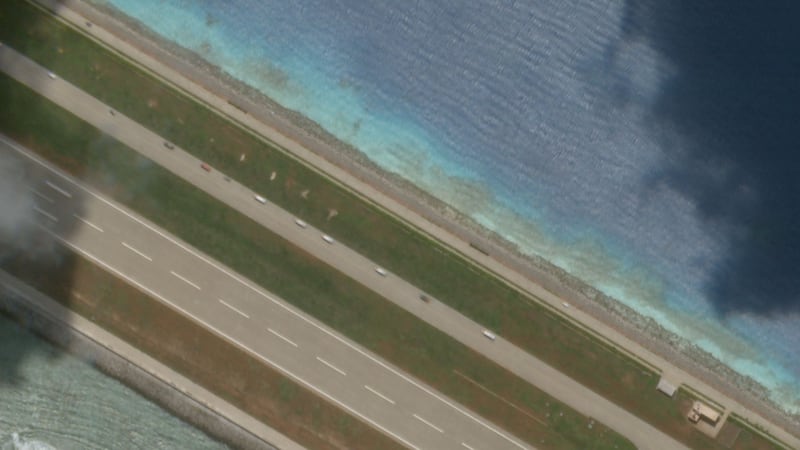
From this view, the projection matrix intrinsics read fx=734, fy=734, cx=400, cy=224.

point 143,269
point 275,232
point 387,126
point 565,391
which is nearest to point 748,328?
point 565,391

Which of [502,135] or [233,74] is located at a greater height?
[502,135]

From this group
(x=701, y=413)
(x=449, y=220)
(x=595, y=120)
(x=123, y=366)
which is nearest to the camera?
(x=701, y=413)

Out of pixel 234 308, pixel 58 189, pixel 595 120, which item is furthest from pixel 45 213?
pixel 595 120

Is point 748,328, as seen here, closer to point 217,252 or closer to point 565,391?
point 565,391

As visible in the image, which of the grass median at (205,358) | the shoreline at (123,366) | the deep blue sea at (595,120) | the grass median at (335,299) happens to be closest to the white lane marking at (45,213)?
the grass median at (205,358)

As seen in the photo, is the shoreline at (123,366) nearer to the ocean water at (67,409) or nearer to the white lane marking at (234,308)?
the ocean water at (67,409)

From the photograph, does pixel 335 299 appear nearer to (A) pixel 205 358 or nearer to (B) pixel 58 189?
(A) pixel 205 358
